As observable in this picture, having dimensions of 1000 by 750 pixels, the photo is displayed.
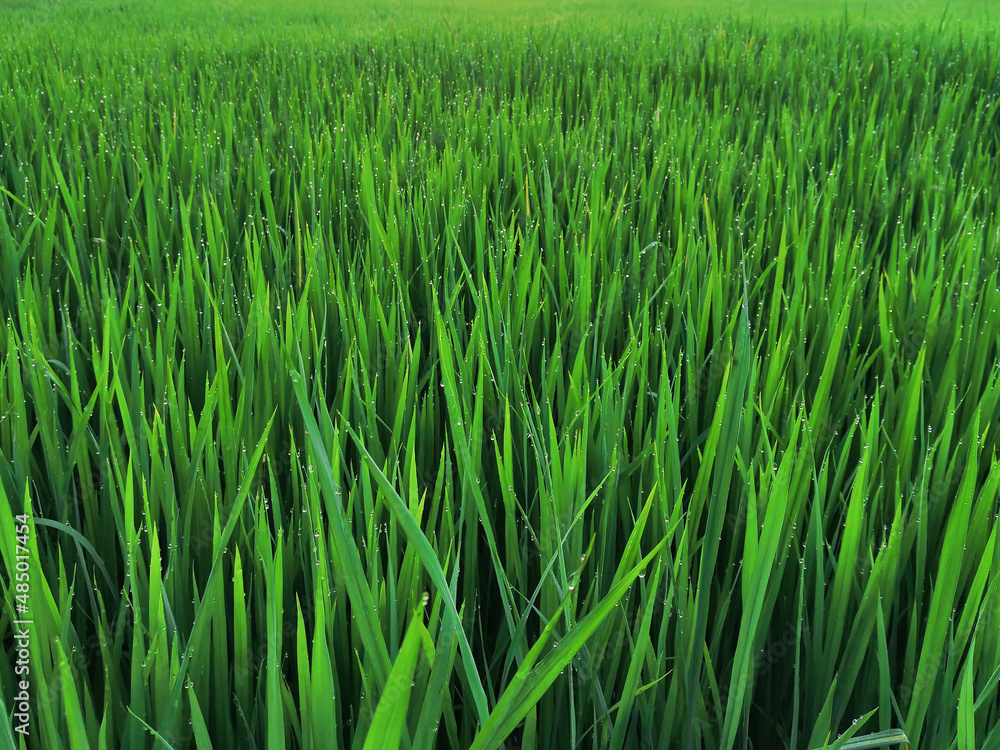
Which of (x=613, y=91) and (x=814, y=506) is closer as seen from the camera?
(x=814, y=506)

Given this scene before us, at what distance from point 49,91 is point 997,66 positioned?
3243 mm

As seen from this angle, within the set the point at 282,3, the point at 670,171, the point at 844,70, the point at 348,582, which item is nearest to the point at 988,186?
the point at 670,171

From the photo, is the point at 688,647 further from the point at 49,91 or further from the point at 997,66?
the point at 997,66

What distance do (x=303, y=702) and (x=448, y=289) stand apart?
64 centimetres

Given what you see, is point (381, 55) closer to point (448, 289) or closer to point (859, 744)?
point (448, 289)

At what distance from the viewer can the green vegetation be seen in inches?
17.2

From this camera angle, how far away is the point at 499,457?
0.56 m

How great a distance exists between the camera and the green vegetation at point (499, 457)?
44cm

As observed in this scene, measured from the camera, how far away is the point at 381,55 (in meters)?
3.22

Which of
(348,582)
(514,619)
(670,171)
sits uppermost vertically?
(670,171)

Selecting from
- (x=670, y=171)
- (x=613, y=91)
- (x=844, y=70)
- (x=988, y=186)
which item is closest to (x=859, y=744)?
(x=670, y=171)

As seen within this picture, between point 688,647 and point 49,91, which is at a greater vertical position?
point 49,91

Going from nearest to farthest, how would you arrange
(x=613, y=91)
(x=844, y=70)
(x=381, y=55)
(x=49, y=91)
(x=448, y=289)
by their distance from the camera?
(x=448, y=289) → (x=49, y=91) → (x=613, y=91) → (x=844, y=70) → (x=381, y=55)

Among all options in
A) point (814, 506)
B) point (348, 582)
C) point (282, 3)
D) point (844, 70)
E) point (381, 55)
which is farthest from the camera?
point (282, 3)
